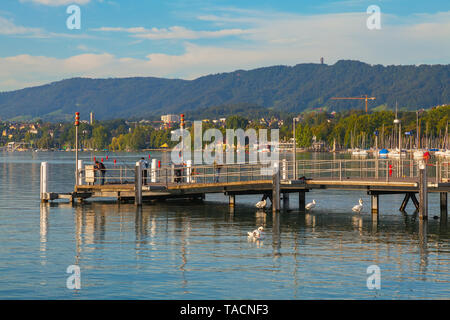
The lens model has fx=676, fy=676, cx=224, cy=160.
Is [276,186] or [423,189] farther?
[276,186]

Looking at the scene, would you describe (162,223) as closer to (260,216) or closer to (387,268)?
(260,216)

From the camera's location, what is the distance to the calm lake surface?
2361 centimetres

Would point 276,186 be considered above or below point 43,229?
above

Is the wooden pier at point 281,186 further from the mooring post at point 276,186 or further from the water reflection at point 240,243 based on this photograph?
the water reflection at point 240,243

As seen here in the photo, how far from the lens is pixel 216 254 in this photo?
30.0m

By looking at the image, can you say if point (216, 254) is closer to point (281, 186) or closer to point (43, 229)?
point (43, 229)

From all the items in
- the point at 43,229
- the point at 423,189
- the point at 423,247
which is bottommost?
the point at 423,247

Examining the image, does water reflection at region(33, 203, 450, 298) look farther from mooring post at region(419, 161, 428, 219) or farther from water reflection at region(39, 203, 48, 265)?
mooring post at region(419, 161, 428, 219)

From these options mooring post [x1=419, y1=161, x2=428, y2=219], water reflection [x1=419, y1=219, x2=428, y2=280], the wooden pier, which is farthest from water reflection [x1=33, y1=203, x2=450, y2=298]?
the wooden pier

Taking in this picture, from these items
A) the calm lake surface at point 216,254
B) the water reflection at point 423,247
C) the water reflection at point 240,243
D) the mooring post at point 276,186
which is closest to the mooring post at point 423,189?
the water reflection at point 423,247

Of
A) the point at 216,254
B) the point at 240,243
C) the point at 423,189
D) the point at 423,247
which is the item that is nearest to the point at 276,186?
the point at 423,189

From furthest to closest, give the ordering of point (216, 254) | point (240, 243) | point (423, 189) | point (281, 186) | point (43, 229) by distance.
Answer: point (281, 186)
point (423, 189)
point (43, 229)
point (240, 243)
point (216, 254)

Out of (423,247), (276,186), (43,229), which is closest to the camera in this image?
(423,247)

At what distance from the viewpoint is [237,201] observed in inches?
2260
